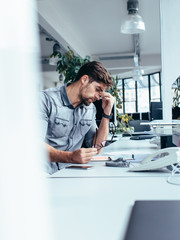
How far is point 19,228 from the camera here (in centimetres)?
27

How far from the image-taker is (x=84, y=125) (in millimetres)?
2234

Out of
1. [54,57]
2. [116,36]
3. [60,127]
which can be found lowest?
[60,127]

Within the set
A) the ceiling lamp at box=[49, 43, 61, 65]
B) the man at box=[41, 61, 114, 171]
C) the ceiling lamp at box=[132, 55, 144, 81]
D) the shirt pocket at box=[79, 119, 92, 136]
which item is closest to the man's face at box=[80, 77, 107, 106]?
the man at box=[41, 61, 114, 171]

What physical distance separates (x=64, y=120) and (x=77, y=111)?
0.15 meters

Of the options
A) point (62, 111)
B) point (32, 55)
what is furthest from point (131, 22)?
point (32, 55)

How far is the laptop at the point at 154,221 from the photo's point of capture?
72 centimetres

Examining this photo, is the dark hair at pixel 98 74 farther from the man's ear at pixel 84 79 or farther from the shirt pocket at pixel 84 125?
the shirt pocket at pixel 84 125

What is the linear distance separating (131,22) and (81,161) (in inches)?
122

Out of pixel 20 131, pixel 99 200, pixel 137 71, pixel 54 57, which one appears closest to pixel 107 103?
pixel 99 200

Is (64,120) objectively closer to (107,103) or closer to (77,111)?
(77,111)

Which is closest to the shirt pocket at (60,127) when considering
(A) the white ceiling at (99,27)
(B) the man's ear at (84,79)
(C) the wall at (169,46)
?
(B) the man's ear at (84,79)

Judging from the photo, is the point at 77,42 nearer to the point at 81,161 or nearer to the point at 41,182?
the point at 81,161

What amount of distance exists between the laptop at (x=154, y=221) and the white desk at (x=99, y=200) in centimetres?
2

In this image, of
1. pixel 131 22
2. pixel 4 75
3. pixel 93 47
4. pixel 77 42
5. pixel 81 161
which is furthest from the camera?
pixel 93 47
